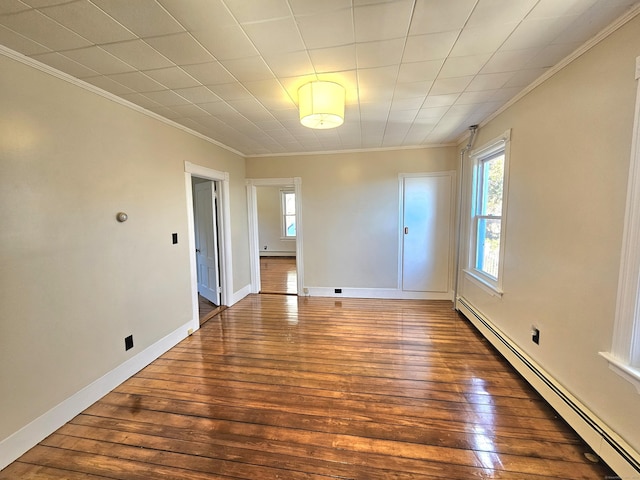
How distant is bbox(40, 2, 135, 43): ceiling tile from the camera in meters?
1.32

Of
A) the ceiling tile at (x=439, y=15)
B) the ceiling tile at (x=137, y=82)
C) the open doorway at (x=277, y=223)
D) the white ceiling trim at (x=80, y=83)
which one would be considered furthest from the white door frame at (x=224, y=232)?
the open doorway at (x=277, y=223)

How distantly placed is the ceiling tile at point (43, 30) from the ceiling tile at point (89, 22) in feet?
0.16

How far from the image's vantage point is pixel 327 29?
150 cm

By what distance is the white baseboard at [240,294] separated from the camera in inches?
170

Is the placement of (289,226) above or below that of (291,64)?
below

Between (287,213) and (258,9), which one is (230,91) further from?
(287,213)

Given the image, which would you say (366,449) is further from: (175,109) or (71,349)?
(175,109)

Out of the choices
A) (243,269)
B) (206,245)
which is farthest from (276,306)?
(206,245)

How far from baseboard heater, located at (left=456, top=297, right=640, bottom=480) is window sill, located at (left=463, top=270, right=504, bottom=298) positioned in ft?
1.27

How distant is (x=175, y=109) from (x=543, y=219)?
11.0 ft

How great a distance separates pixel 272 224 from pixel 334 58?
710 cm

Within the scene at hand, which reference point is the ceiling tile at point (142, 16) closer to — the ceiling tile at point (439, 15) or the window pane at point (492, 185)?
the ceiling tile at point (439, 15)

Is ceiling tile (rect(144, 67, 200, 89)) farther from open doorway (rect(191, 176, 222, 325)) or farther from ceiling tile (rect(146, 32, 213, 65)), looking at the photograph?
open doorway (rect(191, 176, 222, 325))

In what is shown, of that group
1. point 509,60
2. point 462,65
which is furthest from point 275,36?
point 509,60
